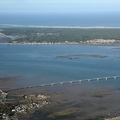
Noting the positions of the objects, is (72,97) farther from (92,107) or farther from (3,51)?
(3,51)

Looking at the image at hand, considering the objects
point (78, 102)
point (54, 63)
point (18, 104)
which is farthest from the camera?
point (54, 63)

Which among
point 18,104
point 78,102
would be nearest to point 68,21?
point 78,102

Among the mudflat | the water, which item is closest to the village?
the mudflat

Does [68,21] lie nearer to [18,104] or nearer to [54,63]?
[54,63]

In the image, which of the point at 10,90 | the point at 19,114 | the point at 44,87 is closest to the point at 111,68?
the point at 44,87

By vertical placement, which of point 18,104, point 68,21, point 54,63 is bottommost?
point 18,104

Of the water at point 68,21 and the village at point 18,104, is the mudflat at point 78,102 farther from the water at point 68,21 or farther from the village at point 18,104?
the water at point 68,21

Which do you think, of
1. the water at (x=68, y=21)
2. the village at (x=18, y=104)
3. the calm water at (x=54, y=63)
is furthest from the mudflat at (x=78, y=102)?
the water at (x=68, y=21)

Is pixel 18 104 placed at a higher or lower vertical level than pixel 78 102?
higher

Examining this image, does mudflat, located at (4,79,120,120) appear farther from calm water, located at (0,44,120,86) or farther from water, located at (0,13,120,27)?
water, located at (0,13,120,27)
